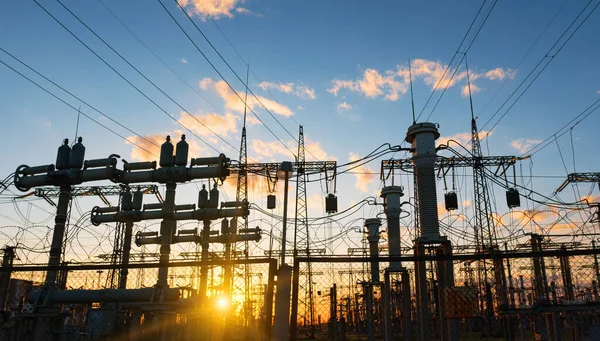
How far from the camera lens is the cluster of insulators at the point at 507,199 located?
26.7 m

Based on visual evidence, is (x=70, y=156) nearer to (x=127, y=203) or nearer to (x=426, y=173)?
(x=127, y=203)

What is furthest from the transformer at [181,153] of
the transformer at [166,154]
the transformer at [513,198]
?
the transformer at [513,198]

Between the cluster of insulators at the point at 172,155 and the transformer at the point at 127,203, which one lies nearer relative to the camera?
the cluster of insulators at the point at 172,155

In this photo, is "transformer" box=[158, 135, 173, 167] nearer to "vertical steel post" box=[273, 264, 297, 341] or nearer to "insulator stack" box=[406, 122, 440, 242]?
"insulator stack" box=[406, 122, 440, 242]

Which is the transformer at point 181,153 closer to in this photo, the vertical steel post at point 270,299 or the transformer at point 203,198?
the transformer at point 203,198

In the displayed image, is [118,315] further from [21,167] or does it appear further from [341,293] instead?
[341,293]

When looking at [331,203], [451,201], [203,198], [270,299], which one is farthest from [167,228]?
[451,201]

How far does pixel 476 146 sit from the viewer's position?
1368 inches

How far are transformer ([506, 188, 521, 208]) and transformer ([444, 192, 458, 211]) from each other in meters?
3.78

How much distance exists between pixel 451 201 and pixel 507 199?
4207 mm

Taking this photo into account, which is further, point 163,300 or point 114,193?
point 114,193

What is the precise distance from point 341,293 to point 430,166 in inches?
Result: 1634

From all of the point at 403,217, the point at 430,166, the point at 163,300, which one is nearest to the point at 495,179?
the point at 403,217

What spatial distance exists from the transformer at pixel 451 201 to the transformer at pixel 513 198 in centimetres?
378
